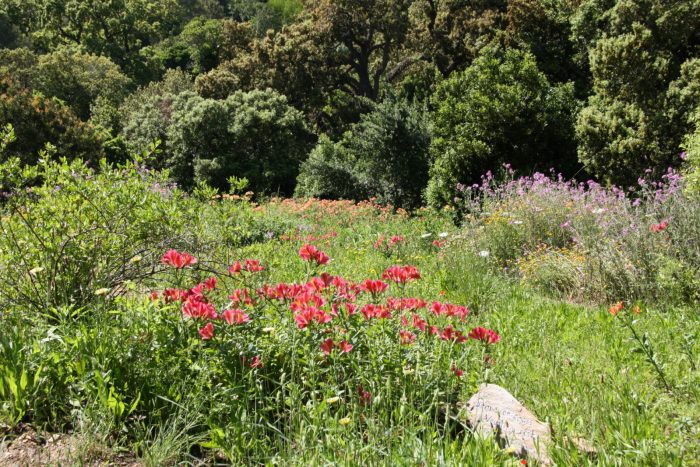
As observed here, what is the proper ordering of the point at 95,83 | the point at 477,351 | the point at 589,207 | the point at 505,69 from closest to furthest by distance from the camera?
the point at 477,351
the point at 589,207
the point at 505,69
the point at 95,83

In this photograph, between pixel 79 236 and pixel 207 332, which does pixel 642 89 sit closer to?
→ pixel 79 236

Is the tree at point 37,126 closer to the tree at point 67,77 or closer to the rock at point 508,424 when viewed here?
the tree at point 67,77

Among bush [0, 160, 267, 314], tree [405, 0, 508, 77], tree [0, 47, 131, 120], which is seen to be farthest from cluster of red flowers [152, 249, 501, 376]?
tree [0, 47, 131, 120]

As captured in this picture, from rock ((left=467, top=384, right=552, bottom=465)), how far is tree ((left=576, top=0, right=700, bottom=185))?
8.60m

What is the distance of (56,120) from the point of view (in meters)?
17.3

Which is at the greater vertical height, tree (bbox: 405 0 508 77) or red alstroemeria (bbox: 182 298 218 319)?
tree (bbox: 405 0 508 77)

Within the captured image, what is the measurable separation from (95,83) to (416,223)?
2454 cm

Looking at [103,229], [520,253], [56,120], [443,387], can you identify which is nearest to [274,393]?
[443,387]

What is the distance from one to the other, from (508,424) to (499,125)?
9316 millimetres

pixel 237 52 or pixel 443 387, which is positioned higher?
pixel 237 52

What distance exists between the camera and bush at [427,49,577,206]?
10.6m

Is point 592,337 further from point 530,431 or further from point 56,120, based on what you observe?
point 56,120

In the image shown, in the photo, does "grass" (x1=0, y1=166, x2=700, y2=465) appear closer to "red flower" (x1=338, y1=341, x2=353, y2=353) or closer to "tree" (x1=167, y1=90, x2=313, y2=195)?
"red flower" (x1=338, y1=341, x2=353, y2=353)

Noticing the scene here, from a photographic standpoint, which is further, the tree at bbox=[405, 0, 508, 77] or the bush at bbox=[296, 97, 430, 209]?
the tree at bbox=[405, 0, 508, 77]
